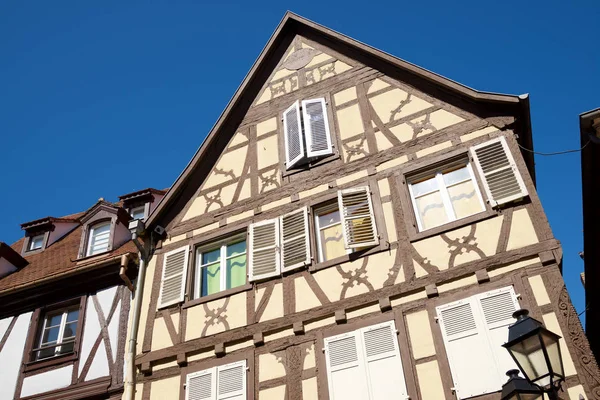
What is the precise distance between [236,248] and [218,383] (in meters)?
2.63

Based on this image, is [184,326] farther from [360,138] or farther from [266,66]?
[266,66]

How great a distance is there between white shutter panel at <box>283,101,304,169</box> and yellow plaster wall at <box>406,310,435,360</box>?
404cm

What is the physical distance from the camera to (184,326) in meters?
9.70

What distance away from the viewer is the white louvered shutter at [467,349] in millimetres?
7109

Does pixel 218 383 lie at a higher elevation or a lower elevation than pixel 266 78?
lower

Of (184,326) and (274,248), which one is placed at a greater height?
(274,248)

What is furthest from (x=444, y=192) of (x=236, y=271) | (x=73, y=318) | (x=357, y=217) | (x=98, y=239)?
(x=98, y=239)

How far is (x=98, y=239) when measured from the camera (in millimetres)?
13578

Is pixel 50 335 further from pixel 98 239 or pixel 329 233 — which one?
pixel 329 233

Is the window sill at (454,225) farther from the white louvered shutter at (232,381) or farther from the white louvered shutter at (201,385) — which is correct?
the white louvered shutter at (201,385)

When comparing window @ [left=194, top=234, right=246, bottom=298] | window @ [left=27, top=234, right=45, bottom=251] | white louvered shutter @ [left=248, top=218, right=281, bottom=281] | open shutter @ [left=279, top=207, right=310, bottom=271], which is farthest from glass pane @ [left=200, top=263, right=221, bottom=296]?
window @ [left=27, top=234, right=45, bottom=251]

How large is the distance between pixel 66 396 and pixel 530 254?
26.1 feet

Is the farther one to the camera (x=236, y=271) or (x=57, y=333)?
(x=57, y=333)

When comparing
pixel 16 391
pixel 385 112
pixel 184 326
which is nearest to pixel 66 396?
pixel 16 391
